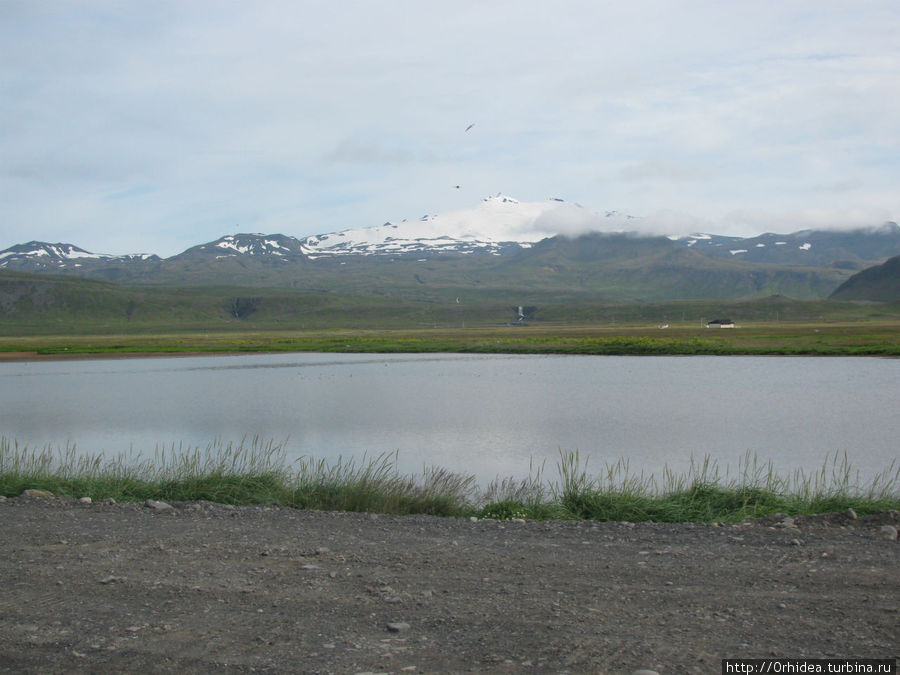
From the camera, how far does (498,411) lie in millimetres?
29156

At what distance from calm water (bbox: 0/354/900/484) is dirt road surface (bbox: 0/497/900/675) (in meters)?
7.94

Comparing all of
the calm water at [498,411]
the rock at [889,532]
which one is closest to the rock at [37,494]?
the calm water at [498,411]

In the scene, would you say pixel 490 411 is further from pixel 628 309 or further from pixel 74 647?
pixel 628 309

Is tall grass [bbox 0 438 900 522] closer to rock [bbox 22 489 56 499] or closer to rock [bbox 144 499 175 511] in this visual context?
rock [bbox 22 489 56 499]

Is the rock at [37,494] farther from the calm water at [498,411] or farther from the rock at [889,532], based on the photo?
the rock at [889,532]

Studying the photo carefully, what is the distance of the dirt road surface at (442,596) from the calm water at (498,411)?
26.1 ft

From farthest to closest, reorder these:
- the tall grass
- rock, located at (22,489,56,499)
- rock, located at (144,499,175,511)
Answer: rock, located at (22,489,56,499) < the tall grass < rock, located at (144,499,175,511)

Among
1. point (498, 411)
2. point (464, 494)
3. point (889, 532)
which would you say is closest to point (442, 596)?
point (889, 532)

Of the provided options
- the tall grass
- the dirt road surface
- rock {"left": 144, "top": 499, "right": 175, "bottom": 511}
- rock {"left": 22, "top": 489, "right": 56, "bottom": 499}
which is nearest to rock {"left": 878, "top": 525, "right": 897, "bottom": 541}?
the dirt road surface

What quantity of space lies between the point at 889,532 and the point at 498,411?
67.7 ft

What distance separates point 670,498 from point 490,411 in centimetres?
1713

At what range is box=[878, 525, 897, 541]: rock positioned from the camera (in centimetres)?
861

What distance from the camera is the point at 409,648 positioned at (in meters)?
5.82

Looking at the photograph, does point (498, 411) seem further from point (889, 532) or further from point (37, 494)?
point (889, 532)
